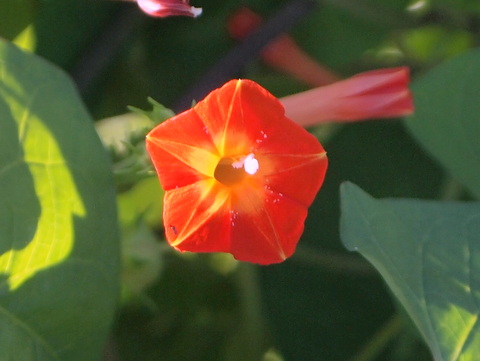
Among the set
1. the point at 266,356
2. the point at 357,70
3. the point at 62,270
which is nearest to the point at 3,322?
the point at 62,270

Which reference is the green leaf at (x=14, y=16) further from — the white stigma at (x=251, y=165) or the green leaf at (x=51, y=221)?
the white stigma at (x=251, y=165)

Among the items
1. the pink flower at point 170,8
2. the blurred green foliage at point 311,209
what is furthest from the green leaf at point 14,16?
the pink flower at point 170,8

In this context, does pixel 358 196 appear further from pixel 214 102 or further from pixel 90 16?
pixel 90 16

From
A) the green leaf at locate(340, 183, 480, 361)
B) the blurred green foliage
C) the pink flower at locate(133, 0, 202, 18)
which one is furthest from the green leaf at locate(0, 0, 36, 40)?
the green leaf at locate(340, 183, 480, 361)

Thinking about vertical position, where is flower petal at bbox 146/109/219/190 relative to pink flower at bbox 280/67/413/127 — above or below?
above

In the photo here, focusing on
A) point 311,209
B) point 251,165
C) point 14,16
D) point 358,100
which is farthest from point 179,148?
point 311,209

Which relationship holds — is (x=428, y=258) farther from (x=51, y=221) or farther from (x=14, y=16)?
(x=14, y=16)

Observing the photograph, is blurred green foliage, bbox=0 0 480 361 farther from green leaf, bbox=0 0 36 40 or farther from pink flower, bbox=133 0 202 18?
pink flower, bbox=133 0 202 18
